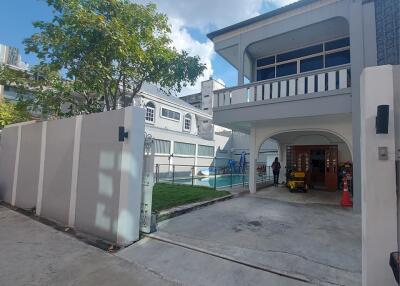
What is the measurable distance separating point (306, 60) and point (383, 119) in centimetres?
928

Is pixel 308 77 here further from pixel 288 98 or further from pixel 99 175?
pixel 99 175

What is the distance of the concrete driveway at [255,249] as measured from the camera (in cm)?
338

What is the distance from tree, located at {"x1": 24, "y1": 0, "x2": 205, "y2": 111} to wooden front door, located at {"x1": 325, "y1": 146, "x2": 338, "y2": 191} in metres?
8.91

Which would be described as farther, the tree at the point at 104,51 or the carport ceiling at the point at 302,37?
the carport ceiling at the point at 302,37

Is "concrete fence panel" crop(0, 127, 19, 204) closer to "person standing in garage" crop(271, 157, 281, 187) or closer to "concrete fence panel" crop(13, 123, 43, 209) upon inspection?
"concrete fence panel" crop(13, 123, 43, 209)

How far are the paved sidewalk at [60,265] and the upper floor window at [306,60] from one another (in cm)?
1029

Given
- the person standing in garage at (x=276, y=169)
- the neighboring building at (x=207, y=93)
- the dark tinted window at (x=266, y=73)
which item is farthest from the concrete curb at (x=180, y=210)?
the neighboring building at (x=207, y=93)

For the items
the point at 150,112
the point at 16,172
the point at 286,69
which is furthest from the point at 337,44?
the point at 150,112

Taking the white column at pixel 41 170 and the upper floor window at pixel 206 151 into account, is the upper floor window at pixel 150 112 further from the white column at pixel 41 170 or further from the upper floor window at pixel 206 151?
the white column at pixel 41 170

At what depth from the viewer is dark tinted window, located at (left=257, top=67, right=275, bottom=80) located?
11.5 metres

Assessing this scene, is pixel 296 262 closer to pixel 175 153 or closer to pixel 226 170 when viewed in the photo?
pixel 175 153

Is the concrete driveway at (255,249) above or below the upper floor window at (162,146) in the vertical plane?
below

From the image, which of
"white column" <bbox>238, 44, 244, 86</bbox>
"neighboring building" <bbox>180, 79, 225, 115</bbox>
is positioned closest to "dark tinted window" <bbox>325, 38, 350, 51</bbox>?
"white column" <bbox>238, 44, 244, 86</bbox>

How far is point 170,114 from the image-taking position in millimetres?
22000
